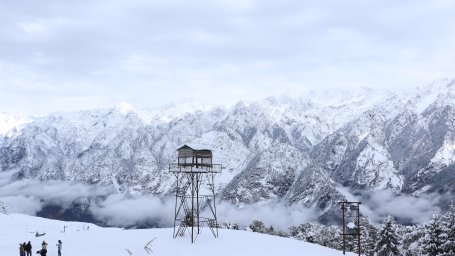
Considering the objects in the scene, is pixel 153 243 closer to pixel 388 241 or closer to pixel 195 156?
pixel 195 156

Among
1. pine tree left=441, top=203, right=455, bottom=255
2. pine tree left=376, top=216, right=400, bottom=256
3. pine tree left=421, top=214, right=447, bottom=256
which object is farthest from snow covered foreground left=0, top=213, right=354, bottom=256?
pine tree left=376, top=216, right=400, bottom=256

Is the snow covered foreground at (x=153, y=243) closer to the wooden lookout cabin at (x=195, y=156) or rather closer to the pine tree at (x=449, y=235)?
the wooden lookout cabin at (x=195, y=156)

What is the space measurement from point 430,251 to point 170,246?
52124mm

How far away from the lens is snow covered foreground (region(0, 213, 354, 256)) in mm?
59875

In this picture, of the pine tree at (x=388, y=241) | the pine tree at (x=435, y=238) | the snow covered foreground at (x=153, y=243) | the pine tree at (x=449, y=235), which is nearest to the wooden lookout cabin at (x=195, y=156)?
the snow covered foreground at (x=153, y=243)

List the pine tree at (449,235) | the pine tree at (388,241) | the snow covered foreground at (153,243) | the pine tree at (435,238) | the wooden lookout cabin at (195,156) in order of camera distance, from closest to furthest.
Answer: the snow covered foreground at (153,243) → the wooden lookout cabin at (195,156) → the pine tree at (449,235) → the pine tree at (435,238) → the pine tree at (388,241)

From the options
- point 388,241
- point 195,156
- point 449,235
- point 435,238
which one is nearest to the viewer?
point 195,156

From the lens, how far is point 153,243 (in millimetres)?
67250

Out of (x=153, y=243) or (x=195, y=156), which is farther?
(x=195, y=156)

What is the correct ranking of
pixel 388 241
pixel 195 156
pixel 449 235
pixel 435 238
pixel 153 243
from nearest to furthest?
pixel 153 243
pixel 195 156
pixel 449 235
pixel 435 238
pixel 388 241

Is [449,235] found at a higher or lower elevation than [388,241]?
higher

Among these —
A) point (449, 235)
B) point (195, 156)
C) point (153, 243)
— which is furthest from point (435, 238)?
point (153, 243)

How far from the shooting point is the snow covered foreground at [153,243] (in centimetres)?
5988

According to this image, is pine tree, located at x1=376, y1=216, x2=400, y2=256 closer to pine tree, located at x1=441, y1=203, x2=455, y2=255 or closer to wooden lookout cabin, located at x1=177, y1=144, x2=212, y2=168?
pine tree, located at x1=441, y1=203, x2=455, y2=255
